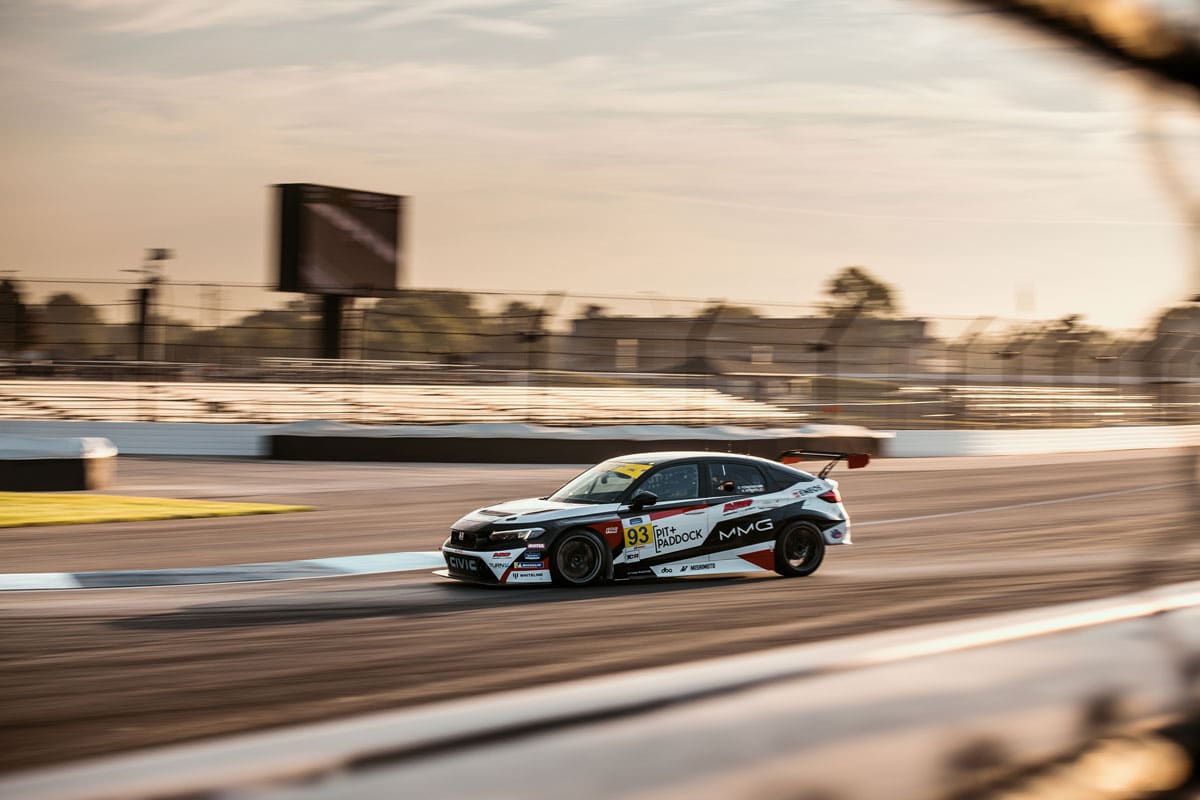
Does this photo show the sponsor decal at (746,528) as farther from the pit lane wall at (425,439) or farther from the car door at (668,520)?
the pit lane wall at (425,439)

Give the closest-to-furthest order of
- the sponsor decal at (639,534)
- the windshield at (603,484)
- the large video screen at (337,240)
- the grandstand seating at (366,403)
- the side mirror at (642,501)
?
the sponsor decal at (639,534) → the side mirror at (642,501) → the windshield at (603,484) → the grandstand seating at (366,403) → the large video screen at (337,240)

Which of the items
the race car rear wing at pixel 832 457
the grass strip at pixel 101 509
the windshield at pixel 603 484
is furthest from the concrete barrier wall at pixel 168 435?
the race car rear wing at pixel 832 457

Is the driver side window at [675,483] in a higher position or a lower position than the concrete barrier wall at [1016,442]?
higher

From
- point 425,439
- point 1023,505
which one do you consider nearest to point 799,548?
point 1023,505

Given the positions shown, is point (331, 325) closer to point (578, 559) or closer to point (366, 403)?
point (366, 403)

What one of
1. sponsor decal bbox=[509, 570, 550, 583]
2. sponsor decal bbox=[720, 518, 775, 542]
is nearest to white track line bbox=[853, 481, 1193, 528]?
sponsor decal bbox=[720, 518, 775, 542]

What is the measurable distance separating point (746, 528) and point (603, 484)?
142 cm

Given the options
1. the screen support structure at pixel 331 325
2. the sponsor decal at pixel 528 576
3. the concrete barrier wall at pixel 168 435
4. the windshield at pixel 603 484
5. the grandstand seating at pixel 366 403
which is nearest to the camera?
the sponsor decal at pixel 528 576

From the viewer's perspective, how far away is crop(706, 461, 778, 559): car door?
12594 millimetres

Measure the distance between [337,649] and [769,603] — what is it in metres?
3.74

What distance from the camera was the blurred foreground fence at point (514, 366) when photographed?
108 ft

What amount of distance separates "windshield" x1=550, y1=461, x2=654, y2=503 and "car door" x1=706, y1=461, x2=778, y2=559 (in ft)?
2.26

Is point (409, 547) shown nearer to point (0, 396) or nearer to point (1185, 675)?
point (1185, 675)

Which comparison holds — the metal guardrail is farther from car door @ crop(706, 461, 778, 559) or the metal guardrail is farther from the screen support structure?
the screen support structure
